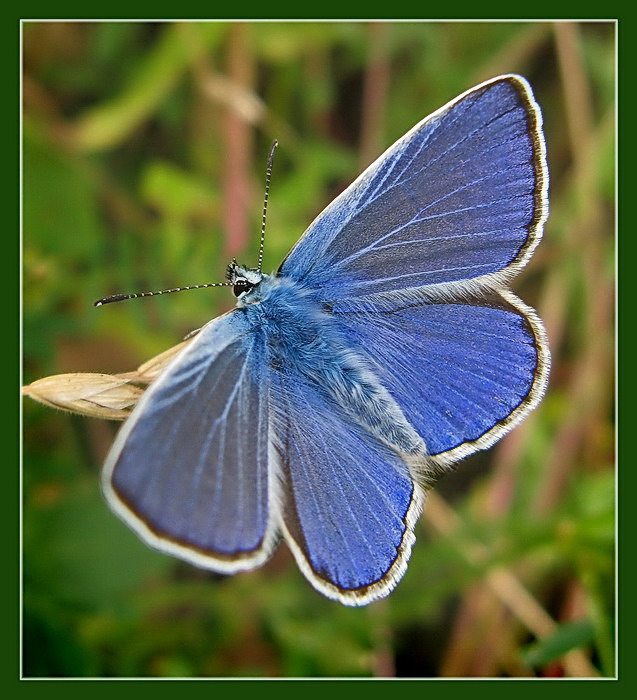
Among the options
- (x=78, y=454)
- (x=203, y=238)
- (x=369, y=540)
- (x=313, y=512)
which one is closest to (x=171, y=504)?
(x=313, y=512)

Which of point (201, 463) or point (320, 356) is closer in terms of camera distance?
point (201, 463)

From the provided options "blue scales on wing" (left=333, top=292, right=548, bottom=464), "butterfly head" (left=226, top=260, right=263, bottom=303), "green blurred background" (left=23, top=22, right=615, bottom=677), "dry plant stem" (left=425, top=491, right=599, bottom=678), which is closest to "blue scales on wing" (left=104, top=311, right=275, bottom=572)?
"butterfly head" (left=226, top=260, right=263, bottom=303)

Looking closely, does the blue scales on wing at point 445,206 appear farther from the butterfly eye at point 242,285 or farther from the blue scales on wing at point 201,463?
the blue scales on wing at point 201,463

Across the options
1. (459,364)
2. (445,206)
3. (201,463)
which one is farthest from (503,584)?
(201,463)

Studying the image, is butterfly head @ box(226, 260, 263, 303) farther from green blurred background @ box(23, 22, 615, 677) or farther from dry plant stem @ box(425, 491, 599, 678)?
dry plant stem @ box(425, 491, 599, 678)

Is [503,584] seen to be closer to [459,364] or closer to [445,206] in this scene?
[459,364]
